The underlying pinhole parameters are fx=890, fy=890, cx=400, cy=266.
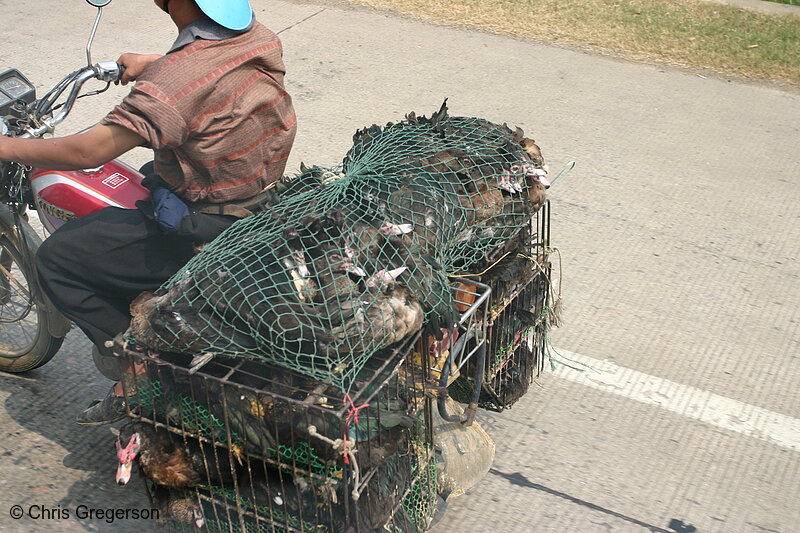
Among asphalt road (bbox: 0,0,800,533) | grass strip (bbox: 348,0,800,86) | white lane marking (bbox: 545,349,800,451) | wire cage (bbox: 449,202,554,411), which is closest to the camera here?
wire cage (bbox: 449,202,554,411)

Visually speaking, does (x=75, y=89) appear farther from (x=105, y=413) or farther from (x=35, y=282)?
(x=105, y=413)

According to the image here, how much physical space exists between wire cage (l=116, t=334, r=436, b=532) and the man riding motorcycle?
0.38m

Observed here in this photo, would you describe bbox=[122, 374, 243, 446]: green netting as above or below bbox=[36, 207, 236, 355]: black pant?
below

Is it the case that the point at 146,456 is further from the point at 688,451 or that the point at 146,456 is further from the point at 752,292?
the point at 752,292

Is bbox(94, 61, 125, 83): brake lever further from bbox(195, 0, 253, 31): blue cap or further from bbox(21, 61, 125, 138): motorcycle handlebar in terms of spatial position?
bbox(195, 0, 253, 31): blue cap

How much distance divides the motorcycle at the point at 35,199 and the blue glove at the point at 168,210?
0.21 m

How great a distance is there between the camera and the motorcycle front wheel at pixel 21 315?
3.46m

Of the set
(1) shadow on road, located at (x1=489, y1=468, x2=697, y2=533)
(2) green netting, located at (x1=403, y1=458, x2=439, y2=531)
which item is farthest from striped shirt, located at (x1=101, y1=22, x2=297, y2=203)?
(1) shadow on road, located at (x1=489, y1=468, x2=697, y2=533)

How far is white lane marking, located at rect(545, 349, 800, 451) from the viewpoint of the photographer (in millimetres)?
3693

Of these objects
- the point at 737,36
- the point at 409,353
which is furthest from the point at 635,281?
the point at 737,36

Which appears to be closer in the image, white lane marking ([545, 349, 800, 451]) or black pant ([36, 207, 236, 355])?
black pant ([36, 207, 236, 355])

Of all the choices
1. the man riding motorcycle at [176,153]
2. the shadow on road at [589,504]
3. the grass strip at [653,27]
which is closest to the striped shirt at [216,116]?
the man riding motorcycle at [176,153]

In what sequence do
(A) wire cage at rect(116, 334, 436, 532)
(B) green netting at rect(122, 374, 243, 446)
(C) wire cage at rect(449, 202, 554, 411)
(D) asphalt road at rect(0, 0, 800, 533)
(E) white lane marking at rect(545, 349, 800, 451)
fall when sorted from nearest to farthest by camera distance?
(A) wire cage at rect(116, 334, 436, 532)
(B) green netting at rect(122, 374, 243, 446)
(C) wire cage at rect(449, 202, 554, 411)
(D) asphalt road at rect(0, 0, 800, 533)
(E) white lane marking at rect(545, 349, 800, 451)

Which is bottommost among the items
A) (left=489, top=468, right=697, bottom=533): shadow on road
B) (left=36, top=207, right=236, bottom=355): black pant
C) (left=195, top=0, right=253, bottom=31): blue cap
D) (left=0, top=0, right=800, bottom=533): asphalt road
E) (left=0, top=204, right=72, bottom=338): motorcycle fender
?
(left=0, top=0, right=800, bottom=533): asphalt road
